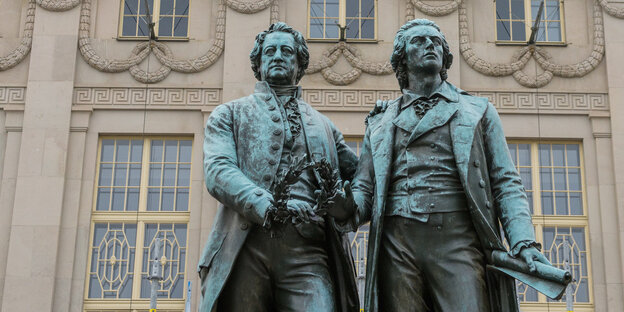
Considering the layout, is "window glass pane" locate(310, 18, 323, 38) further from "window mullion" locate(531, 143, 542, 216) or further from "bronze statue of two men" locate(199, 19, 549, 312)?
"bronze statue of two men" locate(199, 19, 549, 312)

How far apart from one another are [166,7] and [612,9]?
10.6m

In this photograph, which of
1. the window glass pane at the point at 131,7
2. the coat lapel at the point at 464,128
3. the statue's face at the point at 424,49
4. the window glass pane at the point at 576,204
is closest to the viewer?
the coat lapel at the point at 464,128

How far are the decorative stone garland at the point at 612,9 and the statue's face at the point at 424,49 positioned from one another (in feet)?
60.0

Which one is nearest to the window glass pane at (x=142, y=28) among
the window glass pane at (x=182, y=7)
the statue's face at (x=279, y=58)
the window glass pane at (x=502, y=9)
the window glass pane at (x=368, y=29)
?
the window glass pane at (x=182, y=7)

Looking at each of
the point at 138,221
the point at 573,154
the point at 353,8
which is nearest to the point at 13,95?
the point at 138,221

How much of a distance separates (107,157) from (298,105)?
56.7 ft

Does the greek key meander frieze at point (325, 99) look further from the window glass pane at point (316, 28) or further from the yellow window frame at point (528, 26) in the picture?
the window glass pane at point (316, 28)

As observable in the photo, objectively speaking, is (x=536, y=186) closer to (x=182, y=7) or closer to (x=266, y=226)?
(x=182, y=7)

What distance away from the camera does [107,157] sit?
907 inches

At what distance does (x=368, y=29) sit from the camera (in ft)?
77.8

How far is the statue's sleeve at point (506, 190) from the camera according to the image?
575 centimetres

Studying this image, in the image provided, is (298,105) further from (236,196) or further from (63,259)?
(63,259)

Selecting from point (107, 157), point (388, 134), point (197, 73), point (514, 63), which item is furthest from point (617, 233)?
point (388, 134)

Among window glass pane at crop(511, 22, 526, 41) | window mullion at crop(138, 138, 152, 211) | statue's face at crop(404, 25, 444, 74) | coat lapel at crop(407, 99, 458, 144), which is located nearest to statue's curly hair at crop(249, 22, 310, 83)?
statue's face at crop(404, 25, 444, 74)
